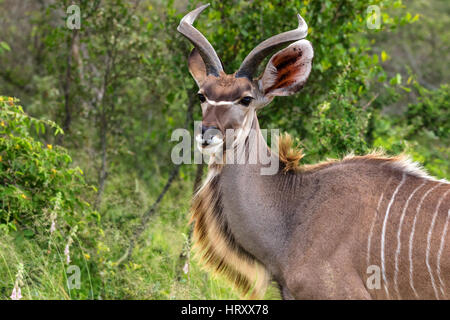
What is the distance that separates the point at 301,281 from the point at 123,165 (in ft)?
14.1

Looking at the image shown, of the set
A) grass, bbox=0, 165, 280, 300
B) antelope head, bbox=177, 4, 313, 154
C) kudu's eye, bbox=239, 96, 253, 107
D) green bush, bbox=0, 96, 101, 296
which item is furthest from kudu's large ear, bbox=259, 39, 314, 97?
green bush, bbox=0, 96, 101, 296

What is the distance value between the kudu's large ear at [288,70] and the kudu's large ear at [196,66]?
1.45 feet

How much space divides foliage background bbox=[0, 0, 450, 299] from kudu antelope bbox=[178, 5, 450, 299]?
35cm

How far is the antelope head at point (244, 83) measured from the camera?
3.25 m

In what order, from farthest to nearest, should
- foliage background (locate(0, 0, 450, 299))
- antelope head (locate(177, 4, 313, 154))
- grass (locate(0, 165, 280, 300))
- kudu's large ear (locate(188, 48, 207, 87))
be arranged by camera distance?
foliage background (locate(0, 0, 450, 299)), grass (locate(0, 165, 280, 300)), kudu's large ear (locate(188, 48, 207, 87)), antelope head (locate(177, 4, 313, 154))

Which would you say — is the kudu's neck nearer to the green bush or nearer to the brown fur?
the brown fur

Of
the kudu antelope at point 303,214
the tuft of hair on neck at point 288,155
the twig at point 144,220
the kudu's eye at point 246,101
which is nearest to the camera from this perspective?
the kudu antelope at point 303,214

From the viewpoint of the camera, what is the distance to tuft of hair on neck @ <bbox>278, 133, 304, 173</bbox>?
3533 mm

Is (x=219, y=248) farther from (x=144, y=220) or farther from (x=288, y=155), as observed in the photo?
(x=144, y=220)

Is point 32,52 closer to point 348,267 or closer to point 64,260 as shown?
point 64,260

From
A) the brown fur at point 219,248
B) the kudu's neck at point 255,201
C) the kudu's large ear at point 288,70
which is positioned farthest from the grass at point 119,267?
the kudu's large ear at point 288,70

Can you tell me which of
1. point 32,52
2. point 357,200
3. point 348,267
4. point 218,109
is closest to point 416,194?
point 357,200

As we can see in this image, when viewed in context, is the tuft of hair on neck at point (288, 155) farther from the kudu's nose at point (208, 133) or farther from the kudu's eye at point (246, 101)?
the kudu's nose at point (208, 133)
